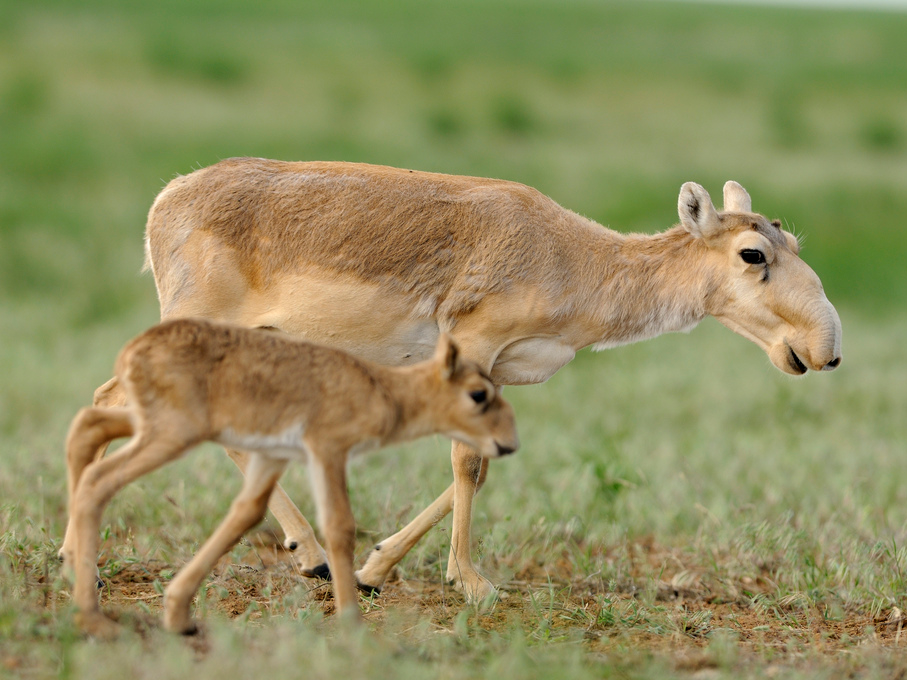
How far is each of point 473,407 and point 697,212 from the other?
2.34 m

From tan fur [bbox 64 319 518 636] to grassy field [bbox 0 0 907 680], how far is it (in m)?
0.35

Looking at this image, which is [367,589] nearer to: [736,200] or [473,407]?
[473,407]

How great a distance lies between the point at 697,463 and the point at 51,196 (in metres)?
13.2

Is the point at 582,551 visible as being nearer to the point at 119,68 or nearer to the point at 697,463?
the point at 697,463

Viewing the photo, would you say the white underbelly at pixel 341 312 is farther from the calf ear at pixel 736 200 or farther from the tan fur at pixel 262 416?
the calf ear at pixel 736 200

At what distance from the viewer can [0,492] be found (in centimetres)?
718

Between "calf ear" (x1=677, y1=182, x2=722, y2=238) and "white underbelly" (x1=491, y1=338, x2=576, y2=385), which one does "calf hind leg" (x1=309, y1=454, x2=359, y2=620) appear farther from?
"calf ear" (x1=677, y1=182, x2=722, y2=238)

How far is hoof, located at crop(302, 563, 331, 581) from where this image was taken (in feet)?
20.4

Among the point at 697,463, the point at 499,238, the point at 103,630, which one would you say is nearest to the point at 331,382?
the point at 103,630

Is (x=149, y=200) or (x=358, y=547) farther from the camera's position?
(x=149, y=200)

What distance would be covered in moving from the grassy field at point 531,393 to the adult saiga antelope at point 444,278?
95cm

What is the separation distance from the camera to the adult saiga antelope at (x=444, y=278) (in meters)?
6.07

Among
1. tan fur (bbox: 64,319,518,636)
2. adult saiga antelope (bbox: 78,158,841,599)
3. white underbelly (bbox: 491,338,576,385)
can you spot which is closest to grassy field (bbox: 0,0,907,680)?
tan fur (bbox: 64,319,518,636)

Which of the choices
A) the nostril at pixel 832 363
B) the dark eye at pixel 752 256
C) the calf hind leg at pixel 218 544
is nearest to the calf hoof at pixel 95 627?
the calf hind leg at pixel 218 544
